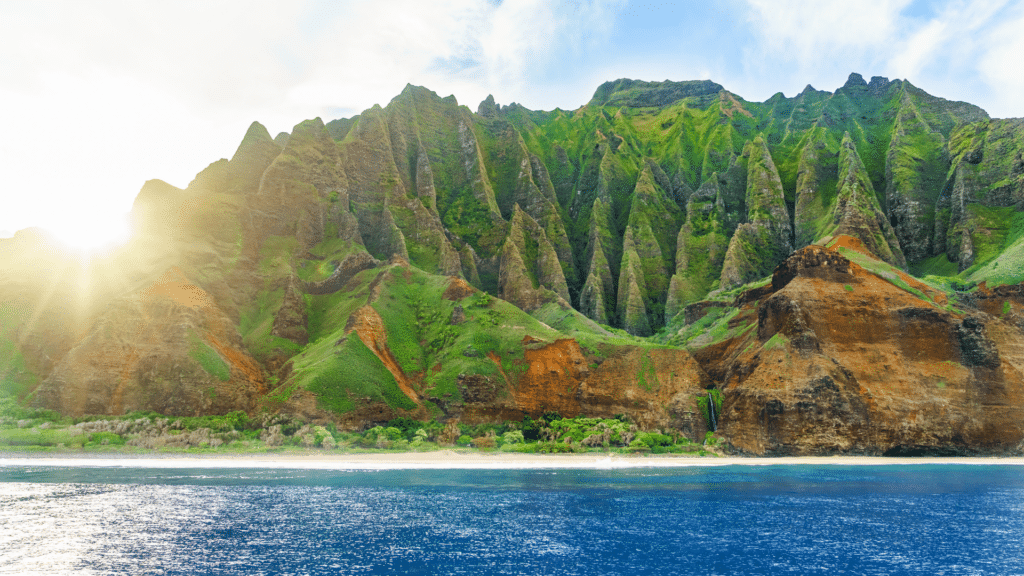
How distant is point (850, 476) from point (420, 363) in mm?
92554

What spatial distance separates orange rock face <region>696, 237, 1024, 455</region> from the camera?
353 feet

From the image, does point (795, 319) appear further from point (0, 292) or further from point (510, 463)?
point (0, 292)

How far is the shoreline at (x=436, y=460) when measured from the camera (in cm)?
9488

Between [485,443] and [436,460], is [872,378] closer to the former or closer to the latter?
[485,443]

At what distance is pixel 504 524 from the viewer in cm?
5131

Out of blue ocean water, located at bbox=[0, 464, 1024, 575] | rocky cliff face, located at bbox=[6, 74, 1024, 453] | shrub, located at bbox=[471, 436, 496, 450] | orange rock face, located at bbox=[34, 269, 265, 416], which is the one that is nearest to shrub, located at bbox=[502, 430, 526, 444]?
shrub, located at bbox=[471, 436, 496, 450]

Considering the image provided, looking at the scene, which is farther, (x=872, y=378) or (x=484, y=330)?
(x=484, y=330)

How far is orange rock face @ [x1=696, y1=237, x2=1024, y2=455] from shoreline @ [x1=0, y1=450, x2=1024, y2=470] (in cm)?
388

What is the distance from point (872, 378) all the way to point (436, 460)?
85688mm

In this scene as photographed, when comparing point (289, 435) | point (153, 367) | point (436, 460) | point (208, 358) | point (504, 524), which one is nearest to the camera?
point (504, 524)

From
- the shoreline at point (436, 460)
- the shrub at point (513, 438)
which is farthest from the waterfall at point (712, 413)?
the shrub at point (513, 438)

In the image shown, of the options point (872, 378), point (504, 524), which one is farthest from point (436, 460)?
point (872, 378)

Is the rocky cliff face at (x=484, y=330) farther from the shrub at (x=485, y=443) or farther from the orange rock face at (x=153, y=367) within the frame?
the shrub at (x=485, y=443)

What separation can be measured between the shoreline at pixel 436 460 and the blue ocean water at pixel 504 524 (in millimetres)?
12526
